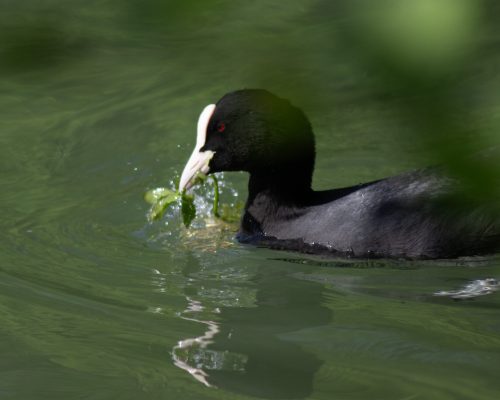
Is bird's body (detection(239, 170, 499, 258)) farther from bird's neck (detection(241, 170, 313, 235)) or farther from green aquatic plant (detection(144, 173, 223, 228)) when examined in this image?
green aquatic plant (detection(144, 173, 223, 228))

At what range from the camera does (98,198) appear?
5.68 m

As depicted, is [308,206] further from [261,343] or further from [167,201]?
[261,343]

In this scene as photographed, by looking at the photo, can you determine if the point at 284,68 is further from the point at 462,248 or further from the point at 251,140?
the point at 251,140

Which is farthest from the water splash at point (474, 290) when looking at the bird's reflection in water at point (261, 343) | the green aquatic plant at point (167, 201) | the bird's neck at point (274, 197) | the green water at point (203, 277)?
the green aquatic plant at point (167, 201)

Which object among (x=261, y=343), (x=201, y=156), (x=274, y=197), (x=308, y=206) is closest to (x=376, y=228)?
(x=308, y=206)

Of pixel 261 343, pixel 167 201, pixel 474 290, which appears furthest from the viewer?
pixel 167 201

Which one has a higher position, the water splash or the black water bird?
the black water bird

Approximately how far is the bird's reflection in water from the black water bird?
384 mm

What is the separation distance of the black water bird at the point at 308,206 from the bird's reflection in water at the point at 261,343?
38 cm

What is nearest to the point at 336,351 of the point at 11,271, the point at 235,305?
the point at 235,305

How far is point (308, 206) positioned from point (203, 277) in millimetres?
747

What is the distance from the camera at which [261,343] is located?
3.30 metres

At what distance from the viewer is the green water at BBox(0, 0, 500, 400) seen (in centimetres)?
56

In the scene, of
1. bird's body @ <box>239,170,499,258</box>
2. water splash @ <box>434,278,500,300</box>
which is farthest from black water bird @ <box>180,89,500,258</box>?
water splash @ <box>434,278,500,300</box>
